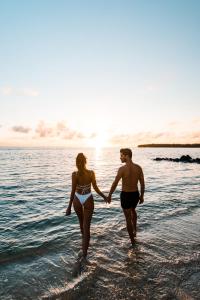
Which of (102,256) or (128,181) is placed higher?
(128,181)

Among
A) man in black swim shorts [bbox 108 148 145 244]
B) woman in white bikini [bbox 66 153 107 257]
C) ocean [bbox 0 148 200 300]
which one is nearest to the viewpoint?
ocean [bbox 0 148 200 300]

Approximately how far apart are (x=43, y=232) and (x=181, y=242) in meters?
4.69

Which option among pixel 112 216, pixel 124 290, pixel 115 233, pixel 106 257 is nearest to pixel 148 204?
pixel 112 216

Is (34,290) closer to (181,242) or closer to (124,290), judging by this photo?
(124,290)

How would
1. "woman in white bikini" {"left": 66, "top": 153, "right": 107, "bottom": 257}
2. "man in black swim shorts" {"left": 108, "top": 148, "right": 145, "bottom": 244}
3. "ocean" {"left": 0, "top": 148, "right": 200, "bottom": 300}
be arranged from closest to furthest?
1. "ocean" {"left": 0, "top": 148, "right": 200, "bottom": 300}
2. "woman in white bikini" {"left": 66, "top": 153, "right": 107, "bottom": 257}
3. "man in black swim shorts" {"left": 108, "top": 148, "right": 145, "bottom": 244}

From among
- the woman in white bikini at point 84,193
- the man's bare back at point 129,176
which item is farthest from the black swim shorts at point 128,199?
the woman in white bikini at point 84,193

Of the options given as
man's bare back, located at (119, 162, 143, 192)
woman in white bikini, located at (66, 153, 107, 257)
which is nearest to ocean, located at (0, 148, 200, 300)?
woman in white bikini, located at (66, 153, 107, 257)

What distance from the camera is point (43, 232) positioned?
9.63m

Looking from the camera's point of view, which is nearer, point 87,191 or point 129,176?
point 87,191

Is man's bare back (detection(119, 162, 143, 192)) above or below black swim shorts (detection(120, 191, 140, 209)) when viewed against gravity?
above

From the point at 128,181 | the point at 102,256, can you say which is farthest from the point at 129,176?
the point at 102,256

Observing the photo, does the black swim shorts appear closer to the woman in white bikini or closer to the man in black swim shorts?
the man in black swim shorts

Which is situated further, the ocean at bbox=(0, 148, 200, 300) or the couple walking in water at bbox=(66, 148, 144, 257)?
the couple walking in water at bbox=(66, 148, 144, 257)

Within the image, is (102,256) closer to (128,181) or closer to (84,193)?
(84,193)
